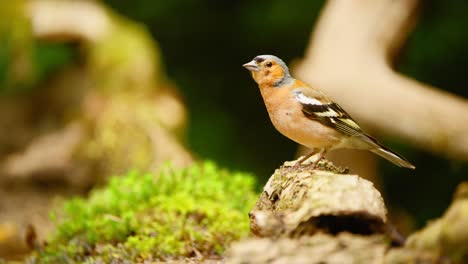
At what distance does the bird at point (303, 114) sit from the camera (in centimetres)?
397

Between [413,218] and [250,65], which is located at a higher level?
[250,65]

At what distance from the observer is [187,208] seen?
4.77 meters

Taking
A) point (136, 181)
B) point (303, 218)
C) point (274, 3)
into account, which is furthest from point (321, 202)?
point (274, 3)

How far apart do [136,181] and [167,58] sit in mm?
4637

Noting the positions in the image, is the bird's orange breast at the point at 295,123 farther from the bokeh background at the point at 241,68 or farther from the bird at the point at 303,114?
the bokeh background at the point at 241,68

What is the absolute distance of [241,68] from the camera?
9.57 metres

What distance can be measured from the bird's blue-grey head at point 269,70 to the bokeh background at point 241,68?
4299 millimetres

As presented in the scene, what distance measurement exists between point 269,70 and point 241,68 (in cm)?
551

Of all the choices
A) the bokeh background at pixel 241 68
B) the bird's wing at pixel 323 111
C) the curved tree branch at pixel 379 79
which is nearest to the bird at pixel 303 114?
the bird's wing at pixel 323 111

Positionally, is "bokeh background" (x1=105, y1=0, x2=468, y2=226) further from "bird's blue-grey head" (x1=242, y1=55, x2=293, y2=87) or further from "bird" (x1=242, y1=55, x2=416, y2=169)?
"bird's blue-grey head" (x1=242, y1=55, x2=293, y2=87)

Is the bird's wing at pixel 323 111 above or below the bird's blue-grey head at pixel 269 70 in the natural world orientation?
below

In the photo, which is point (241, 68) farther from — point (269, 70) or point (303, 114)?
point (303, 114)

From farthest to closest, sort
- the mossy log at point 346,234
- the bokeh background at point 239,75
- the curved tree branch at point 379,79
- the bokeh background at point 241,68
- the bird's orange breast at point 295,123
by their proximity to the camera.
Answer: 1. the bokeh background at point 239,75
2. the bokeh background at point 241,68
3. the curved tree branch at point 379,79
4. the bird's orange breast at point 295,123
5. the mossy log at point 346,234

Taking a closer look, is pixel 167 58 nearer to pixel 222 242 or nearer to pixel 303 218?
pixel 222 242
